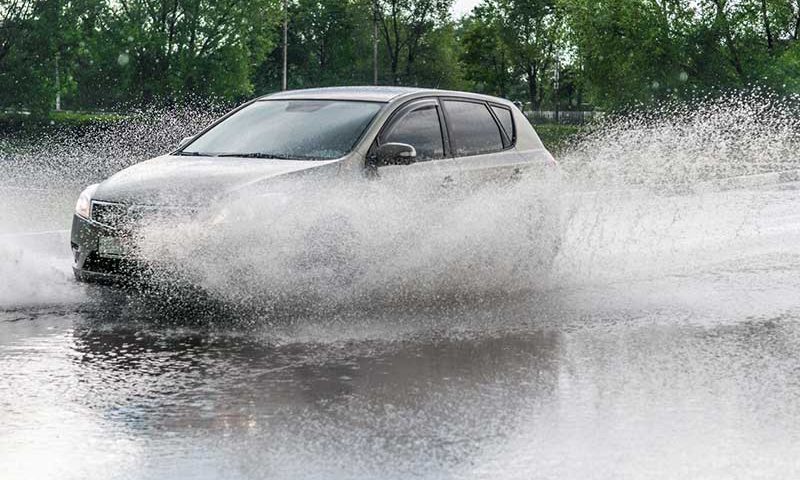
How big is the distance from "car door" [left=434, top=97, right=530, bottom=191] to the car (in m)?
0.01

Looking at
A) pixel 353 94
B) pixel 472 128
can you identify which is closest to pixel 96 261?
pixel 353 94

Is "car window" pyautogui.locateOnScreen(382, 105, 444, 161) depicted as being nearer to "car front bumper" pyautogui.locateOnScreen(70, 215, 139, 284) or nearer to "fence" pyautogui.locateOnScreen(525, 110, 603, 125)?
"car front bumper" pyautogui.locateOnScreen(70, 215, 139, 284)

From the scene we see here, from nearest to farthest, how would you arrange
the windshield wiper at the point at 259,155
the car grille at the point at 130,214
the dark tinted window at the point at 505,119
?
1. the car grille at the point at 130,214
2. the windshield wiper at the point at 259,155
3. the dark tinted window at the point at 505,119

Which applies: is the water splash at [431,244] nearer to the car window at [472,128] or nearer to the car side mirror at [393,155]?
the car side mirror at [393,155]

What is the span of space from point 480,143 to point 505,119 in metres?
0.67

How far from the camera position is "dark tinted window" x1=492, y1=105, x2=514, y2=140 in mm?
11500

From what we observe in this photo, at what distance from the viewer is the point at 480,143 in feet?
36.2

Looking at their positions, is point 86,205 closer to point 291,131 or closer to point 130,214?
point 130,214

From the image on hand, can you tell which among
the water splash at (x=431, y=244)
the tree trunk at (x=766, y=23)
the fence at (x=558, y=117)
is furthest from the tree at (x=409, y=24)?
the water splash at (x=431, y=244)

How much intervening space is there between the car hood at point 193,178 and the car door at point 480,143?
5.03 feet

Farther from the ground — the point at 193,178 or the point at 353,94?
the point at 353,94

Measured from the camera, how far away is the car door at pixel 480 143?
10594 mm

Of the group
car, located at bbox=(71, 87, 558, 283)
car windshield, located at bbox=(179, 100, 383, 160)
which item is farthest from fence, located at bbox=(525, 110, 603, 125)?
car windshield, located at bbox=(179, 100, 383, 160)

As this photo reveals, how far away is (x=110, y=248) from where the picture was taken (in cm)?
893
